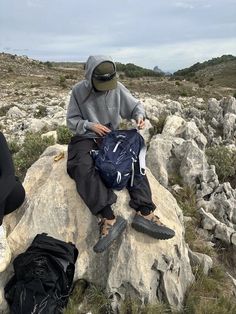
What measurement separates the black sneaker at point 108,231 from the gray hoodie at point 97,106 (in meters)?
1.34

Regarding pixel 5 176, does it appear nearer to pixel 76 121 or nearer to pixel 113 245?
pixel 76 121

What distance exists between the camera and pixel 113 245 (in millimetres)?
6039

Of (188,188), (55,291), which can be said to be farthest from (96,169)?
(188,188)

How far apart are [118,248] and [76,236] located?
0.66 meters

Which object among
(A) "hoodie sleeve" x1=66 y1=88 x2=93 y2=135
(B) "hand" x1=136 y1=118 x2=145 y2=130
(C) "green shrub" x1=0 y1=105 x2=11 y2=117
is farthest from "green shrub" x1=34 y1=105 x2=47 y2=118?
(B) "hand" x1=136 y1=118 x2=145 y2=130

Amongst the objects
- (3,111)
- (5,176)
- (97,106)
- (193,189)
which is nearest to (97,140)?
(97,106)

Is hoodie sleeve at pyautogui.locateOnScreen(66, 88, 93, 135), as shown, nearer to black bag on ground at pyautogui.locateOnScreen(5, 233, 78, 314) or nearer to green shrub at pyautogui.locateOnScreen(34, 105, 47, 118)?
black bag on ground at pyautogui.locateOnScreen(5, 233, 78, 314)

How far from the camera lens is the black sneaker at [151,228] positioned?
5.85 m

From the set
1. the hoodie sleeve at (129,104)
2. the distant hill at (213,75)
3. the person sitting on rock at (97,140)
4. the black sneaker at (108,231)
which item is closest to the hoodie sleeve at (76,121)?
the person sitting on rock at (97,140)

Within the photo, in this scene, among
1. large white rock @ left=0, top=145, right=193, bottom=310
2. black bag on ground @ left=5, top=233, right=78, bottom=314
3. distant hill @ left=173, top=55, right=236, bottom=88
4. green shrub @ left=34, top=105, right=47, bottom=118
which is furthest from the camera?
distant hill @ left=173, top=55, right=236, bottom=88

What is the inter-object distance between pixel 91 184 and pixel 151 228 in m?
0.98

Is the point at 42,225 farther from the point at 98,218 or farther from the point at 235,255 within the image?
the point at 235,255

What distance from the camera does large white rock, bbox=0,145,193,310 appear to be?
5.79 meters

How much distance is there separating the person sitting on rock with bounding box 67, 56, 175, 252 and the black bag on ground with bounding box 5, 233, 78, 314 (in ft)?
1.52
